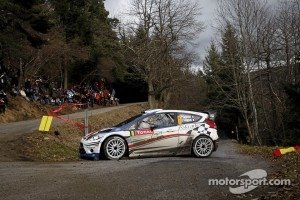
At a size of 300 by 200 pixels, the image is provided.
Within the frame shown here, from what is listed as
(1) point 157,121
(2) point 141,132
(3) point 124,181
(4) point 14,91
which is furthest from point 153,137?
(4) point 14,91

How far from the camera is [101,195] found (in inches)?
277

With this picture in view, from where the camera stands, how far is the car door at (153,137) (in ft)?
44.2

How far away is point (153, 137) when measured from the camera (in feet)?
44.7

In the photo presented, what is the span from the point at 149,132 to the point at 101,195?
21.9 feet

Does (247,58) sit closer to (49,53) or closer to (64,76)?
(49,53)

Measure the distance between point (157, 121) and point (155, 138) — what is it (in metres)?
0.61

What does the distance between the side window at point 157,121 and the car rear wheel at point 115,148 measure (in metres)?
0.80

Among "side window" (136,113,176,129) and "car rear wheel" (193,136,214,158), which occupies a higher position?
"side window" (136,113,176,129)

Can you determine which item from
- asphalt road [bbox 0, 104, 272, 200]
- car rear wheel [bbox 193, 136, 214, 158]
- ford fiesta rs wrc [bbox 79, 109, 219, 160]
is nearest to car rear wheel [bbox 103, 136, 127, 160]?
ford fiesta rs wrc [bbox 79, 109, 219, 160]

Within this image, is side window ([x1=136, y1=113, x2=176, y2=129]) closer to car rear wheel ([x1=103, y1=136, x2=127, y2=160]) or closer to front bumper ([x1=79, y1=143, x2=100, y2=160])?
car rear wheel ([x1=103, y1=136, x2=127, y2=160])

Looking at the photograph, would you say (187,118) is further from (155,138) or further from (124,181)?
(124,181)

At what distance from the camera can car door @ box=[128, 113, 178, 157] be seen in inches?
531

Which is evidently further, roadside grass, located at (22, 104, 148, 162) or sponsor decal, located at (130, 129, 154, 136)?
roadside grass, located at (22, 104, 148, 162)

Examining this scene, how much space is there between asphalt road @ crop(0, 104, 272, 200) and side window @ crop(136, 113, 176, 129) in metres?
2.78
